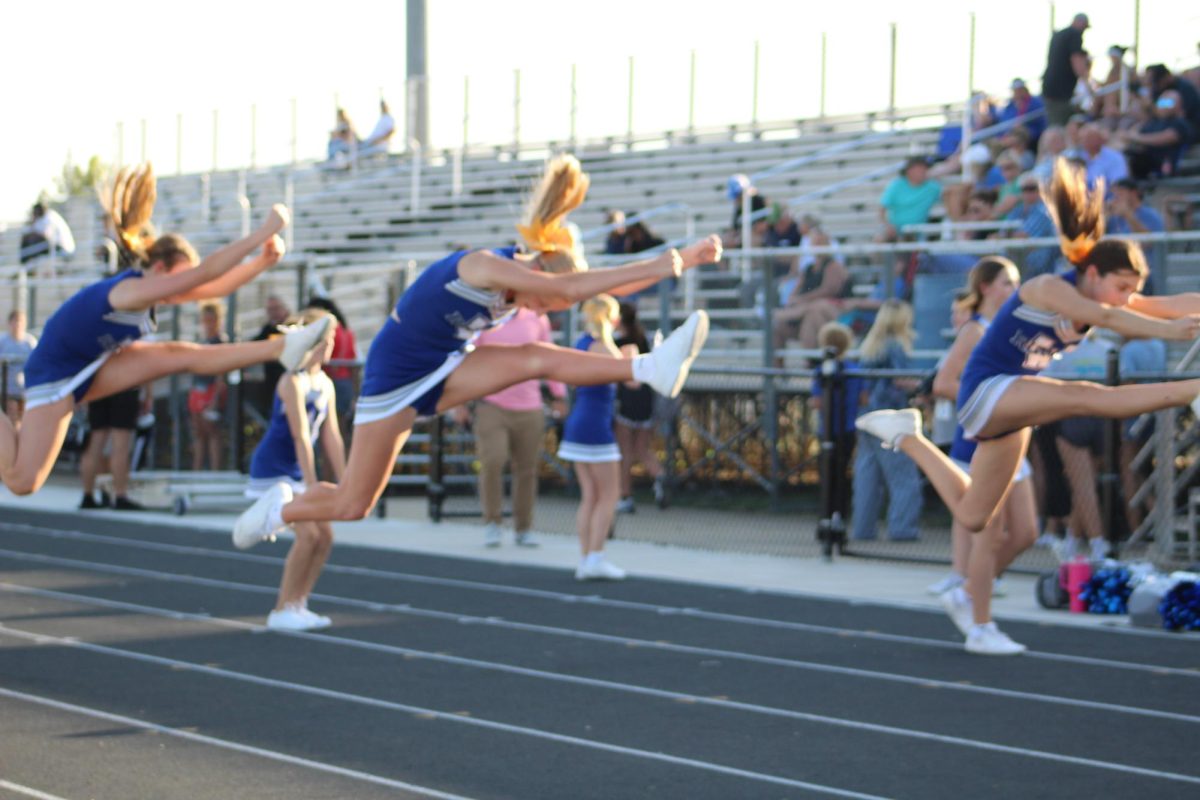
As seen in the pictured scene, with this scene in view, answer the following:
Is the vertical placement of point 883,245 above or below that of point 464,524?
above

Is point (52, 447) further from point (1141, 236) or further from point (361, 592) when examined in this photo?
point (1141, 236)

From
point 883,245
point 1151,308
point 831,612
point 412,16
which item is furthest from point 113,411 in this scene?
point 412,16

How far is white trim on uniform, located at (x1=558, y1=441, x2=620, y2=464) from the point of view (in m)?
11.9

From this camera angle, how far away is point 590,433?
39.1 feet

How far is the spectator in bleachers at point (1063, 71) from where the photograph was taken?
17516 mm

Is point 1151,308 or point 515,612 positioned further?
point 515,612

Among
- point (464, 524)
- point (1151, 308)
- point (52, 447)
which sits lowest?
point (464, 524)

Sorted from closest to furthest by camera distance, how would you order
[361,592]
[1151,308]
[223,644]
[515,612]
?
1. [1151,308]
2. [223,644]
3. [515,612]
4. [361,592]

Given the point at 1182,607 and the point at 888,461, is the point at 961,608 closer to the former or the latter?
the point at 1182,607

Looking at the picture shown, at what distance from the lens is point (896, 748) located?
6.96m

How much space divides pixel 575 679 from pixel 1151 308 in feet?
→ 10.1

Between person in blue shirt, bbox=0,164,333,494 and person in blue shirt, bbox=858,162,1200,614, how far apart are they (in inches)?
129

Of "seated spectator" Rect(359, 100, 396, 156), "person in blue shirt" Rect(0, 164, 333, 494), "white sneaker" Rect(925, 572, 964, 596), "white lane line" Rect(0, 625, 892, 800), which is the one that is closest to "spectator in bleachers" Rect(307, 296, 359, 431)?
"white sneaker" Rect(925, 572, 964, 596)

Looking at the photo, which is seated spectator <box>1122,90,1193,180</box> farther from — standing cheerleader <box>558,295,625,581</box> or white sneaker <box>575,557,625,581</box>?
white sneaker <box>575,557,625,581</box>
